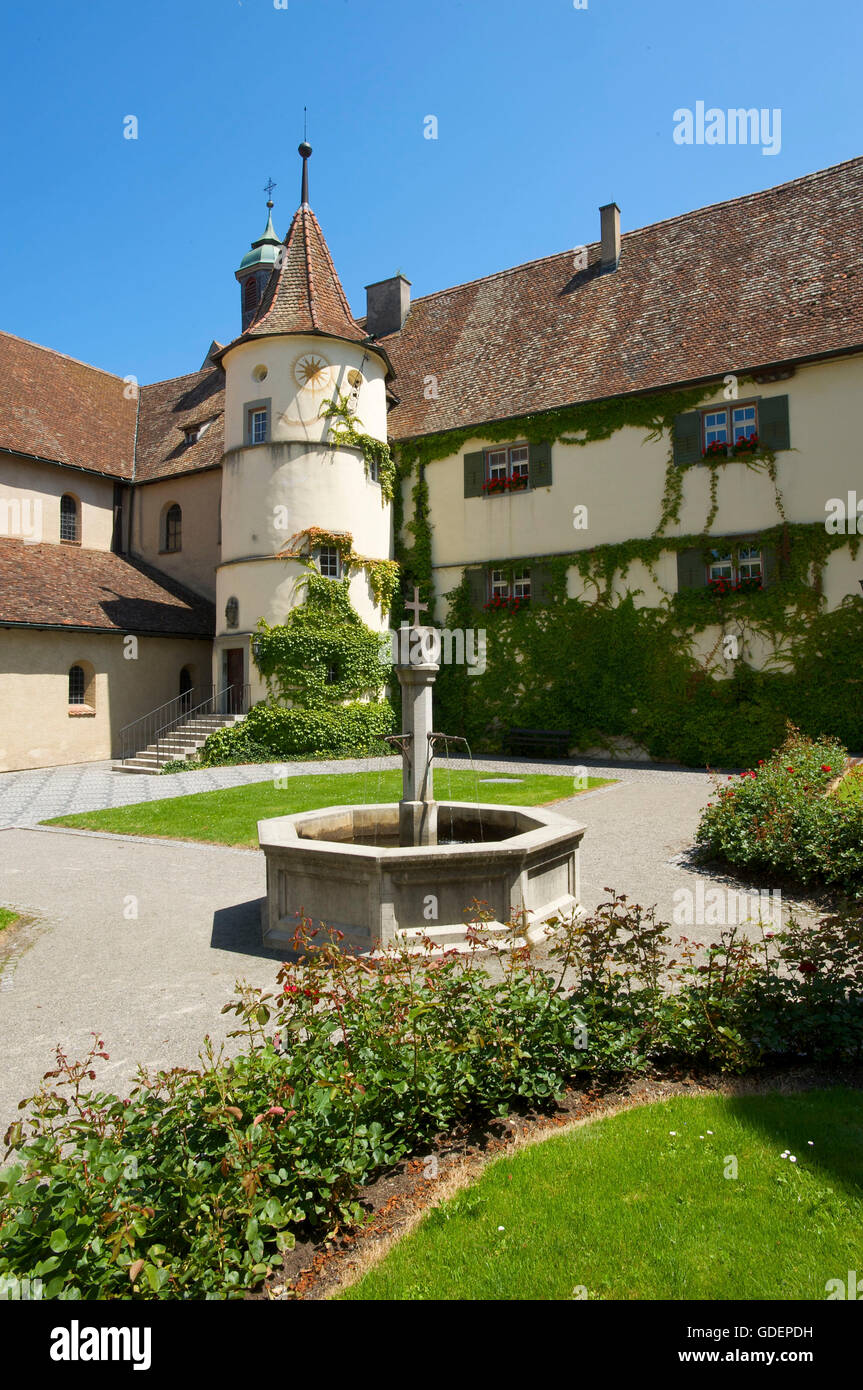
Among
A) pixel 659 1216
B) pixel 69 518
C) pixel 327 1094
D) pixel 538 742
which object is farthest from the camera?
pixel 69 518

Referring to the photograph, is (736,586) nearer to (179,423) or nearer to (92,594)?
(92,594)

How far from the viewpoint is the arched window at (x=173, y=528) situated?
28.1 metres

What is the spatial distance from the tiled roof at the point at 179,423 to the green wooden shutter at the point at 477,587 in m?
9.43

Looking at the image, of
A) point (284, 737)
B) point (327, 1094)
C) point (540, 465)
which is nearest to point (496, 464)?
point (540, 465)

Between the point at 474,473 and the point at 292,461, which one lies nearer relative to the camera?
the point at 292,461

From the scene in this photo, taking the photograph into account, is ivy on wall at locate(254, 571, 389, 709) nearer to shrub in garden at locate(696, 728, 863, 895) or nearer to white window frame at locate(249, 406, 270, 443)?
white window frame at locate(249, 406, 270, 443)

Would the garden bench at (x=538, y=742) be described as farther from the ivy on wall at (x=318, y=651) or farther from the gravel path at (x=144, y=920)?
the gravel path at (x=144, y=920)

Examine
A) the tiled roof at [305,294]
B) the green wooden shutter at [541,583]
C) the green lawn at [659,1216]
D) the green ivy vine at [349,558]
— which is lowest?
the green lawn at [659,1216]

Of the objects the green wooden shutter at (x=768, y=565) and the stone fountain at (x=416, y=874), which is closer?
the stone fountain at (x=416, y=874)

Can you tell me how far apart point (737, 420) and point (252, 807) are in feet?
47.4

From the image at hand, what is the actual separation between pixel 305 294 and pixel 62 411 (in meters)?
10.0

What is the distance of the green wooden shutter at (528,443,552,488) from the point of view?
72.6 feet

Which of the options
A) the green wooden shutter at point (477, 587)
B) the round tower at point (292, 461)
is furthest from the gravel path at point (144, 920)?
the green wooden shutter at point (477, 587)

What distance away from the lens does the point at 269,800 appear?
14461 mm
